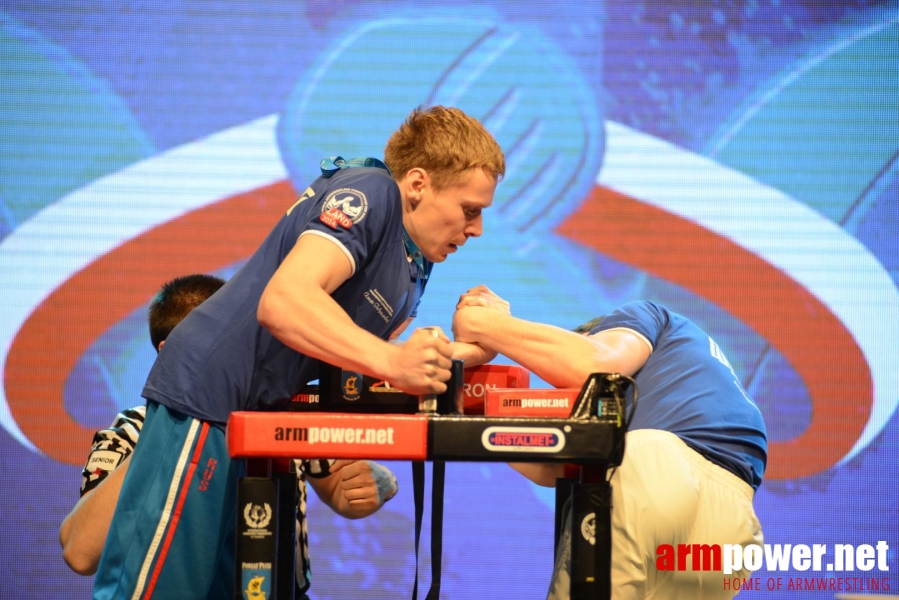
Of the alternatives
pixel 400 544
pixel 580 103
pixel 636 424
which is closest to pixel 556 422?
pixel 636 424

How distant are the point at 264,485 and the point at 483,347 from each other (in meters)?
0.74

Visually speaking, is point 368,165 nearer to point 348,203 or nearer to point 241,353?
point 348,203

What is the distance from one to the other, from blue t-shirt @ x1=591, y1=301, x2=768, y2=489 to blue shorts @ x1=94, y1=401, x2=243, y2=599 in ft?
3.14

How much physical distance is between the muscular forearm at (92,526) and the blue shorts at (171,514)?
0.79ft

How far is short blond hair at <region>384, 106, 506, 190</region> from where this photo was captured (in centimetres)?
198

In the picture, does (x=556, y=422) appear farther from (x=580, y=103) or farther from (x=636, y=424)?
(x=580, y=103)

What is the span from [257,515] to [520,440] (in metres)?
0.48

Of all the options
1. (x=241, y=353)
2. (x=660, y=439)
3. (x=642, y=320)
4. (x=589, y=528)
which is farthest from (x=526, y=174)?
(x=589, y=528)

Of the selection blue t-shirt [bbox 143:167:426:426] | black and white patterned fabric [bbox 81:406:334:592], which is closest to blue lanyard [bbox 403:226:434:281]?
blue t-shirt [bbox 143:167:426:426]

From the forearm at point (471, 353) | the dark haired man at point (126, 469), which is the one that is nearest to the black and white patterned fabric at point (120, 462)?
the dark haired man at point (126, 469)

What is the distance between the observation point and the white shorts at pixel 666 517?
5.90 feet

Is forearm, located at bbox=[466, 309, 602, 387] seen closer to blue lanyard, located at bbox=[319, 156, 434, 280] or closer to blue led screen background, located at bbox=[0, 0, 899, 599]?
blue lanyard, located at bbox=[319, 156, 434, 280]

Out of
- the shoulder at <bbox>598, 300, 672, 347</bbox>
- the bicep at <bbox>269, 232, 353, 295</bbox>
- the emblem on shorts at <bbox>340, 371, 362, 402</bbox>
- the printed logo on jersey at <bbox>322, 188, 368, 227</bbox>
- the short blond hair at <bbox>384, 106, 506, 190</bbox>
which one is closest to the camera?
the bicep at <bbox>269, 232, 353, 295</bbox>

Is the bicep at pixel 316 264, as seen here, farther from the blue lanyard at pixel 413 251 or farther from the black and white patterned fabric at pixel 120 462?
the black and white patterned fabric at pixel 120 462
